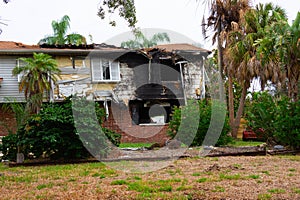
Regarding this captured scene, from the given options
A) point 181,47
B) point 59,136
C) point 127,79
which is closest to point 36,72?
point 127,79

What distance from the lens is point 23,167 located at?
38.1 feet

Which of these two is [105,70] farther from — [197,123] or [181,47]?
[197,123]

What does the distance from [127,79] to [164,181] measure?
56.7ft

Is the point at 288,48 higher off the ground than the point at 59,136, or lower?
higher

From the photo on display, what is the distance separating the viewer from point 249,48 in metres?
23.2

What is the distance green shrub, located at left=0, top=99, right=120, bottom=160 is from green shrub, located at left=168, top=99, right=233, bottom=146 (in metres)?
4.56

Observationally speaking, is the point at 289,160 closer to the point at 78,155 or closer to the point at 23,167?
the point at 78,155

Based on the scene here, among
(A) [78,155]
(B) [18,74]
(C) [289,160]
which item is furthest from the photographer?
(B) [18,74]

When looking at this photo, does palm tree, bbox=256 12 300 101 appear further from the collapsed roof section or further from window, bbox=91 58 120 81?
window, bbox=91 58 120 81

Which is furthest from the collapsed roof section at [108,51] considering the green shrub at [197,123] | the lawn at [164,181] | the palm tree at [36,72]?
the lawn at [164,181]

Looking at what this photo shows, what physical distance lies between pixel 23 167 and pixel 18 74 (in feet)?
39.7

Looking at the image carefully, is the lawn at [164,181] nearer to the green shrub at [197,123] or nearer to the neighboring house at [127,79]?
A: the green shrub at [197,123]

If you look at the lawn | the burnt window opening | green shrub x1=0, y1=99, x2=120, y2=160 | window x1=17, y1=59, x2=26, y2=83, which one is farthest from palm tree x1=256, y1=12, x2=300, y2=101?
window x1=17, y1=59, x2=26, y2=83

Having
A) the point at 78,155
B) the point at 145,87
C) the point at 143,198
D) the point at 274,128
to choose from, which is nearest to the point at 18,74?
the point at 145,87
